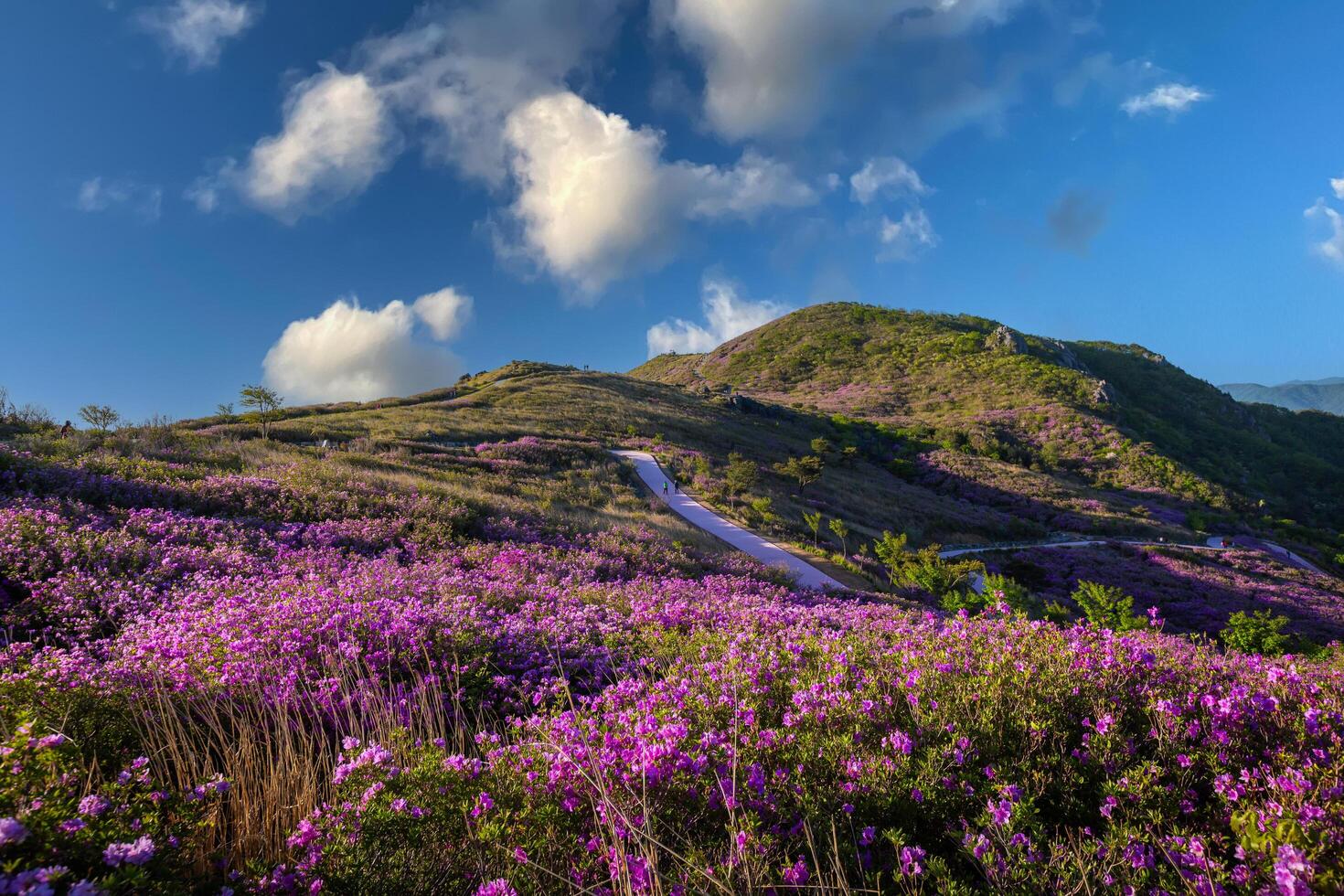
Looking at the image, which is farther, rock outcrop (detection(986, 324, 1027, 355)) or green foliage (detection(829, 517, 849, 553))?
rock outcrop (detection(986, 324, 1027, 355))

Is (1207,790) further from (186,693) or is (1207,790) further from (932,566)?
(932,566)

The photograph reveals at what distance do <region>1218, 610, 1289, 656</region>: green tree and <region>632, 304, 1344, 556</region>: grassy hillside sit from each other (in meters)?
29.1

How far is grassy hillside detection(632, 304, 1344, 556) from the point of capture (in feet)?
147

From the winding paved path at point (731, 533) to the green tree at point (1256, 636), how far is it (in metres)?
8.54

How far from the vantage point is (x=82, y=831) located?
166 cm

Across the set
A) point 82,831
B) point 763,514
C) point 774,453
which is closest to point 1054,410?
point 774,453

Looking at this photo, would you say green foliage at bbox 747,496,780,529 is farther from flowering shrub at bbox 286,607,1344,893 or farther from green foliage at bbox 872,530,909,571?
flowering shrub at bbox 286,607,1344,893

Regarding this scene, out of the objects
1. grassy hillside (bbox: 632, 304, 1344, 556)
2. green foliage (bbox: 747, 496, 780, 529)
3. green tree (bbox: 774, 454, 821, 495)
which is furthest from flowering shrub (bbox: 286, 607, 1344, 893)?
grassy hillside (bbox: 632, 304, 1344, 556)

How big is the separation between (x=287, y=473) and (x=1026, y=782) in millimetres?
15243

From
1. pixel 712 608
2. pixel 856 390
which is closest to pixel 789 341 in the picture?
pixel 856 390

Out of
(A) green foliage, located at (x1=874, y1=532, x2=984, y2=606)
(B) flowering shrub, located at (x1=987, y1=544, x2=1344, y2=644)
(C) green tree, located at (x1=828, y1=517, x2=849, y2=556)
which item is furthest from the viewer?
(C) green tree, located at (x1=828, y1=517, x2=849, y2=556)

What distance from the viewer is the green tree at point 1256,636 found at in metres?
11.6

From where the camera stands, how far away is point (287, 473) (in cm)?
1302

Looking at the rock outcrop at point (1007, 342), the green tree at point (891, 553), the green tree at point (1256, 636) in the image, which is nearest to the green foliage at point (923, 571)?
the green tree at point (891, 553)
